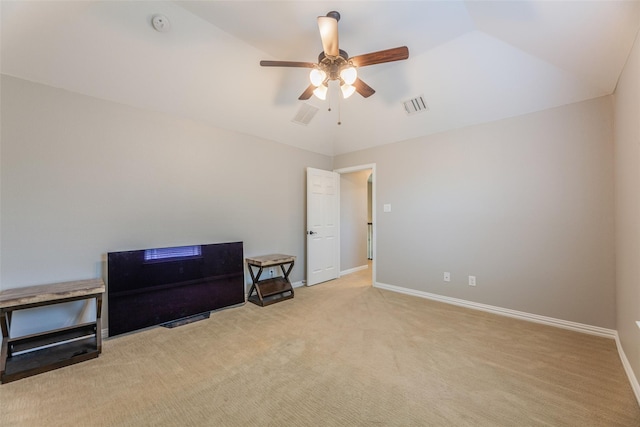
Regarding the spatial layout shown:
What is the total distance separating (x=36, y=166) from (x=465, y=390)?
4.00 meters

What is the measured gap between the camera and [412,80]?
10.5 feet

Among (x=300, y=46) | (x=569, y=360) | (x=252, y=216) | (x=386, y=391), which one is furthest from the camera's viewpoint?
(x=252, y=216)

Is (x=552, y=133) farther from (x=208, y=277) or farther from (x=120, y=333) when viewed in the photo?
(x=120, y=333)

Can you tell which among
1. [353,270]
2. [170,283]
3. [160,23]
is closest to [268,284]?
[170,283]

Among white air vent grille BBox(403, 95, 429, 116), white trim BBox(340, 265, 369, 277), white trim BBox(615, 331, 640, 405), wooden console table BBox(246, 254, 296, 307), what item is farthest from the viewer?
white trim BBox(340, 265, 369, 277)

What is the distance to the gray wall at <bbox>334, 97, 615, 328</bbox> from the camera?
2.63m

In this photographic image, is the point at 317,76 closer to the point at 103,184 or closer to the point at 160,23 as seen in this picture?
the point at 160,23

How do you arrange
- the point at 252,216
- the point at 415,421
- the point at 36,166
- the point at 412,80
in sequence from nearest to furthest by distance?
the point at 415,421 → the point at 36,166 → the point at 412,80 → the point at 252,216

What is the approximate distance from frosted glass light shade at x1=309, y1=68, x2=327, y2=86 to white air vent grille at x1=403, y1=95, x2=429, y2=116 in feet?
5.47

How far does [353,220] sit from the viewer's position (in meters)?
5.50

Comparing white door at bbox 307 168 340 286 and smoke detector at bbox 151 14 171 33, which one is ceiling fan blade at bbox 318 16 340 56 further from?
white door at bbox 307 168 340 286

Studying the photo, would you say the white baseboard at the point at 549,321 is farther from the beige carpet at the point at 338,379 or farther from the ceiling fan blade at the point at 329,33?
the ceiling fan blade at the point at 329,33

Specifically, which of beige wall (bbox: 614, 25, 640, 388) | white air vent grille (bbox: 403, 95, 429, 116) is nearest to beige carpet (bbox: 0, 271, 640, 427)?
beige wall (bbox: 614, 25, 640, 388)

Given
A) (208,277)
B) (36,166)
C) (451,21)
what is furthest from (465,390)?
(36,166)
